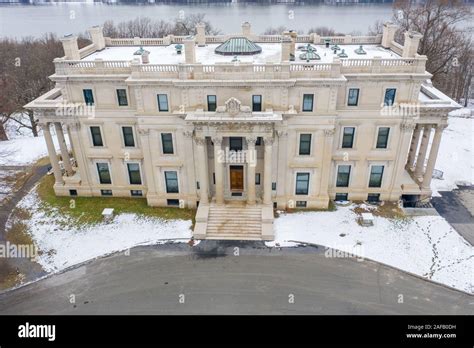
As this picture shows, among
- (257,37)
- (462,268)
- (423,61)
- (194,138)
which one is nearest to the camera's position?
(462,268)

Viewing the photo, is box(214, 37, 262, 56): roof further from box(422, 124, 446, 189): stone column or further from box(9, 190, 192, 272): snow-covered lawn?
box(422, 124, 446, 189): stone column

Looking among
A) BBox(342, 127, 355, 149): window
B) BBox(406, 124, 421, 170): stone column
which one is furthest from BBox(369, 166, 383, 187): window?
BBox(406, 124, 421, 170): stone column

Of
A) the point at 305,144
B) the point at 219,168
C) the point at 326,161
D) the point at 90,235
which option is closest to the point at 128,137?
the point at 219,168

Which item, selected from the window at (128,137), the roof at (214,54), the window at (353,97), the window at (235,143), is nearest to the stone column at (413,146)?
the roof at (214,54)

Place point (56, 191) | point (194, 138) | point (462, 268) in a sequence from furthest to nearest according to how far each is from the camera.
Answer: point (56, 191) → point (194, 138) → point (462, 268)

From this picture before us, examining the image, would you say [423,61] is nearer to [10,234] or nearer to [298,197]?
[298,197]
